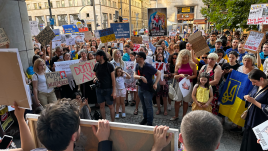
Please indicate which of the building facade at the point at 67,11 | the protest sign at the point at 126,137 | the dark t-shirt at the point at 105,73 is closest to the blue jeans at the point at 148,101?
the dark t-shirt at the point at 105,73

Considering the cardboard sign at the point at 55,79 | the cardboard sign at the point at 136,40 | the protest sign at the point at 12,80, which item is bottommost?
the cardboard sign at the point at 55,79

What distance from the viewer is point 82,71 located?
4.49 metres

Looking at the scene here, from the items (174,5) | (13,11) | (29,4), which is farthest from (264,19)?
(29,4)

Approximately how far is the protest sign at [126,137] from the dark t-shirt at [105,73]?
2.62m

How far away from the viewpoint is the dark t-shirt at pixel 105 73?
4.06 meters

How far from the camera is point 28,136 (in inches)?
60.4

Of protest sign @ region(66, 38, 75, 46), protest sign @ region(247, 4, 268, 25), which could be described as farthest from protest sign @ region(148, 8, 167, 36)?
protest sign @ region(66, 38, 75, 46)

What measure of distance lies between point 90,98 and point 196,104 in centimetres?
357

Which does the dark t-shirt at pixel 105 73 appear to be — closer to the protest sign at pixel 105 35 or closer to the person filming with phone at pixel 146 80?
the person filming with phone at pixel 146 80

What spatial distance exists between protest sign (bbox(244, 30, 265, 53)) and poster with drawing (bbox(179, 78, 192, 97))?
2.10 metres

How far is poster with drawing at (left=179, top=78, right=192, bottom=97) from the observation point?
426 centimetres

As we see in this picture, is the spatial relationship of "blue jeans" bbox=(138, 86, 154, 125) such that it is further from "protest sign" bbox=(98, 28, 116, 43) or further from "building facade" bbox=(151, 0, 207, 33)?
"building facade" bbox=(151, 0, 207, 33)

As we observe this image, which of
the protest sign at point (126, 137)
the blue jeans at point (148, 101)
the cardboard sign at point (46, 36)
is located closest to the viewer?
the protest sign at point (126, 137)

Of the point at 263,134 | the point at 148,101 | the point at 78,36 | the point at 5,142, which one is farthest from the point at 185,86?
the point at 78,36
